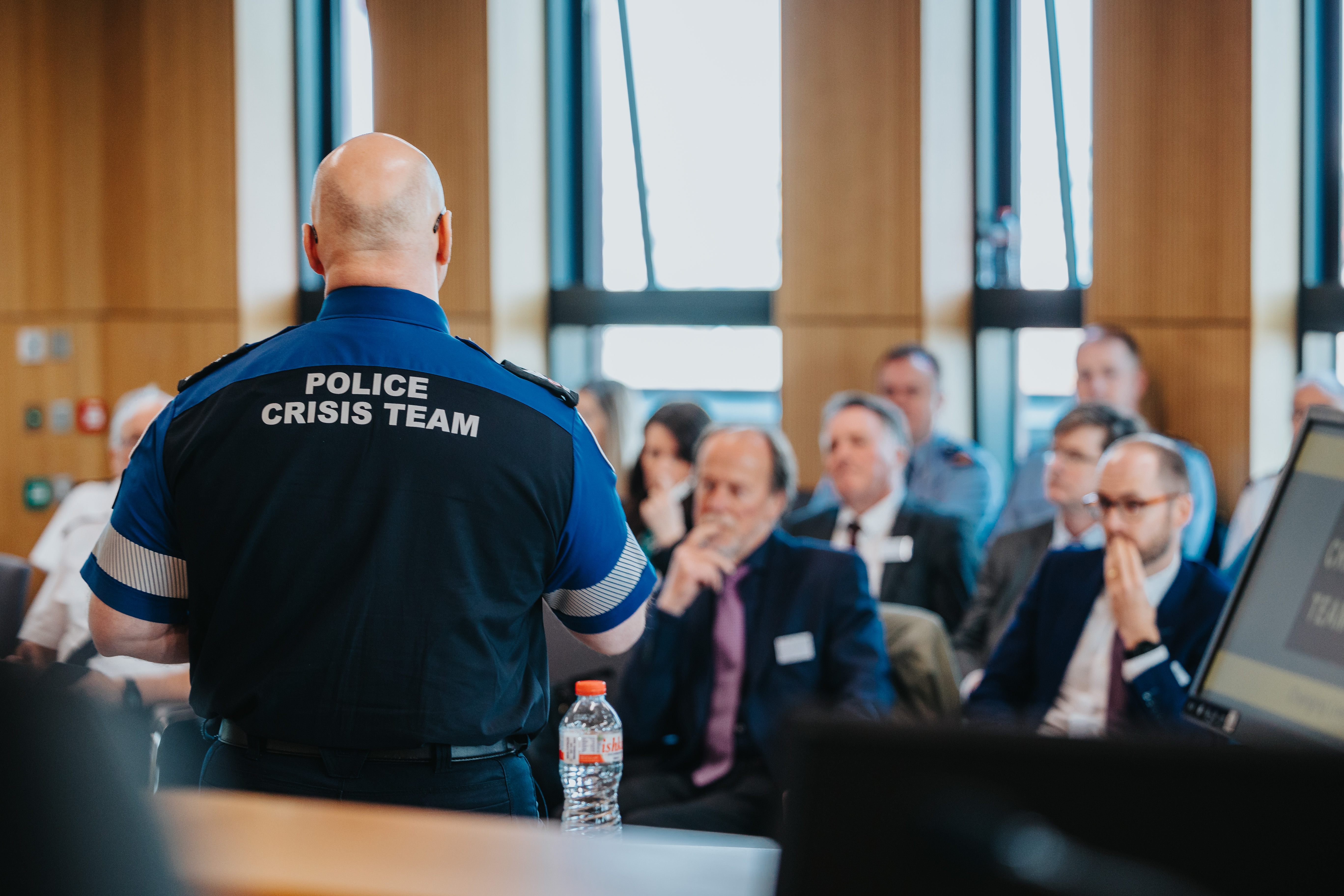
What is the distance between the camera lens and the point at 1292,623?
1.62 m

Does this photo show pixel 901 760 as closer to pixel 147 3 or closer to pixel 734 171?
pixel 734 171

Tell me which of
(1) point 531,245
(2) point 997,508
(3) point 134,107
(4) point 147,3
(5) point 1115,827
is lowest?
(2) point 997,508

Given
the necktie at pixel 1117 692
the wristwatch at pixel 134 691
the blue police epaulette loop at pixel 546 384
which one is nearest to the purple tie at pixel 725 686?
the necktie at pixel 1117 692

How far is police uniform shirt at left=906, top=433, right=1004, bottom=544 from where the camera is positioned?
193 inches

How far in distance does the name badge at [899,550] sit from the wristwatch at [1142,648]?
155cm

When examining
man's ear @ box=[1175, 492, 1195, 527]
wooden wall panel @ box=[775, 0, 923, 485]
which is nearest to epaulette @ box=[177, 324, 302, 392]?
man's ear @ box=[1175, 492, 1195, 527]

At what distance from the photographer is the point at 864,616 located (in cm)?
293

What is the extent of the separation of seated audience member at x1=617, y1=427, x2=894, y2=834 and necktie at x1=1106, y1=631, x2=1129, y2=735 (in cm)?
49

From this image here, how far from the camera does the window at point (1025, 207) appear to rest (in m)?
5.98

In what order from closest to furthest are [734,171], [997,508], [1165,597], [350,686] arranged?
[350,686] → [1165,597] → [997,508] → [734,171]

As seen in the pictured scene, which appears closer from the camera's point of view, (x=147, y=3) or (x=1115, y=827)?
(x=1115, y=827)

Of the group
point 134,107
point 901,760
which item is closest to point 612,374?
point 134,107

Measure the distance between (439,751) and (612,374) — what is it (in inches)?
217

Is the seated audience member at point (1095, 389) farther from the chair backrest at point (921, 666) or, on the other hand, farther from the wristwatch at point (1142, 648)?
the wristwatch at point (1142, 648)
